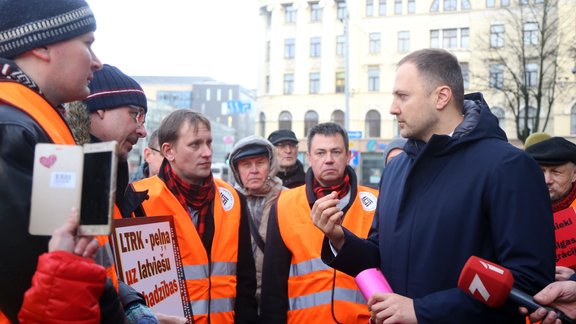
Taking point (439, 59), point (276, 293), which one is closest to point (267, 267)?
point (276, 293)

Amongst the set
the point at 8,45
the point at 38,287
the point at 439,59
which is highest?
the point at 439,59

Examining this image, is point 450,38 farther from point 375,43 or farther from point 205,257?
point 205,257

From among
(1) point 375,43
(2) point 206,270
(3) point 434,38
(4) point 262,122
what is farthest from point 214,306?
(4) point 262,122

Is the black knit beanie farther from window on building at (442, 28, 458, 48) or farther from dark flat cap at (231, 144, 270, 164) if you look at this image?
window on building at (442, 28, 458, 48)

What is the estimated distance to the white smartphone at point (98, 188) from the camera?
1522 mm

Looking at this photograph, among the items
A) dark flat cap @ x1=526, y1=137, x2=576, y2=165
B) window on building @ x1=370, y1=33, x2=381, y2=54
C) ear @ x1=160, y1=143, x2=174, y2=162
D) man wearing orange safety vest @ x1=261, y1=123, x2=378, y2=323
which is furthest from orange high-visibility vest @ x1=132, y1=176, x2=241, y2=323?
window on building @ x1=370, y1=33, x2=381, y2=54

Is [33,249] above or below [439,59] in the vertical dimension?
below

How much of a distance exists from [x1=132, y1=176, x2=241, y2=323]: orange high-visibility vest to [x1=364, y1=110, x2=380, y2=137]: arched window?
41.2m

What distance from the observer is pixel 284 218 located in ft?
12.8

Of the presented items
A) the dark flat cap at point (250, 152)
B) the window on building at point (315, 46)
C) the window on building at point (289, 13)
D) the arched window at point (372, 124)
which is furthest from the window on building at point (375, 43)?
the dark flat cap at point (250, 152)

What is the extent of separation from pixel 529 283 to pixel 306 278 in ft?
5.41

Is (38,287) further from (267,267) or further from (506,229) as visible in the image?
(267,267)

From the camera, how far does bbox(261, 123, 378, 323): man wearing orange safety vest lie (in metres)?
3.63

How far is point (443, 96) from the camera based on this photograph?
9.20ft
